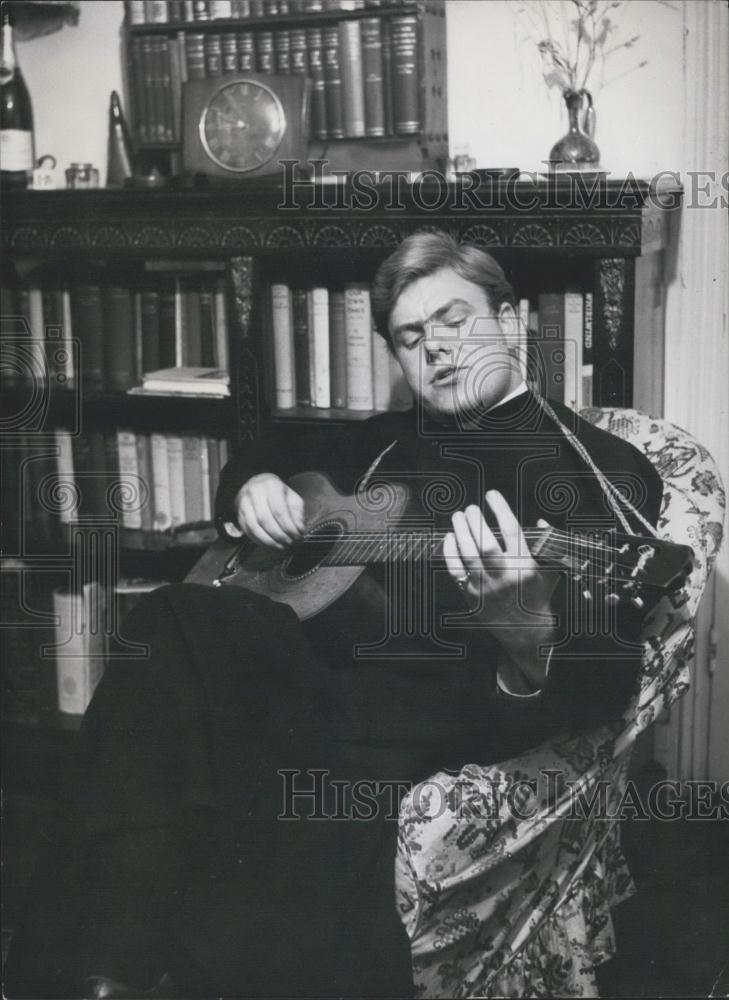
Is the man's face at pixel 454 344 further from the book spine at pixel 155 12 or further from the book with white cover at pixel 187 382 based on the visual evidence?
the book spine at pixel 155 12

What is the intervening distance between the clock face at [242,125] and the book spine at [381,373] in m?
0.38

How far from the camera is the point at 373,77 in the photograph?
1.96m

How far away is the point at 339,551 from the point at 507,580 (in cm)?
35

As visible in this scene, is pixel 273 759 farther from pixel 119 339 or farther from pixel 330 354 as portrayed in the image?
pixel 119 339

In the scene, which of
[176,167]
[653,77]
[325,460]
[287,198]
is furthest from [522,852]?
[176,167]

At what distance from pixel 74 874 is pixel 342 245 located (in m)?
1.09

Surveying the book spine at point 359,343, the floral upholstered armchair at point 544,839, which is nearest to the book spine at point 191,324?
the book spine at point 359,343

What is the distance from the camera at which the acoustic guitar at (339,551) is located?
4.30 feet

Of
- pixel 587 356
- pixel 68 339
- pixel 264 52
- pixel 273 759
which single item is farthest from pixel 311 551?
pixel 264 52

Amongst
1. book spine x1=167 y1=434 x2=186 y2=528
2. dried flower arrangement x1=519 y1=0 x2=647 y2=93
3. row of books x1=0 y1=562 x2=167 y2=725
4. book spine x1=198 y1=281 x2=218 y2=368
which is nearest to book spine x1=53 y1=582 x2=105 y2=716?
row of books x1=0 y1=562 x2=167 y2=725

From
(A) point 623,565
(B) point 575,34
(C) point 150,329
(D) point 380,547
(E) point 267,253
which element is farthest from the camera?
(C) point 150,329

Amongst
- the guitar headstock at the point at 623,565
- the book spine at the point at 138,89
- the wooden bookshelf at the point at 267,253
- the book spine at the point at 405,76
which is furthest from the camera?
the book spine at the point at 138,89

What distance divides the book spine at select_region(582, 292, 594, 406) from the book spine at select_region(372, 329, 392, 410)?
35 centimetres

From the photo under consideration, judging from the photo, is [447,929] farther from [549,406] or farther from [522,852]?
[549,406]
